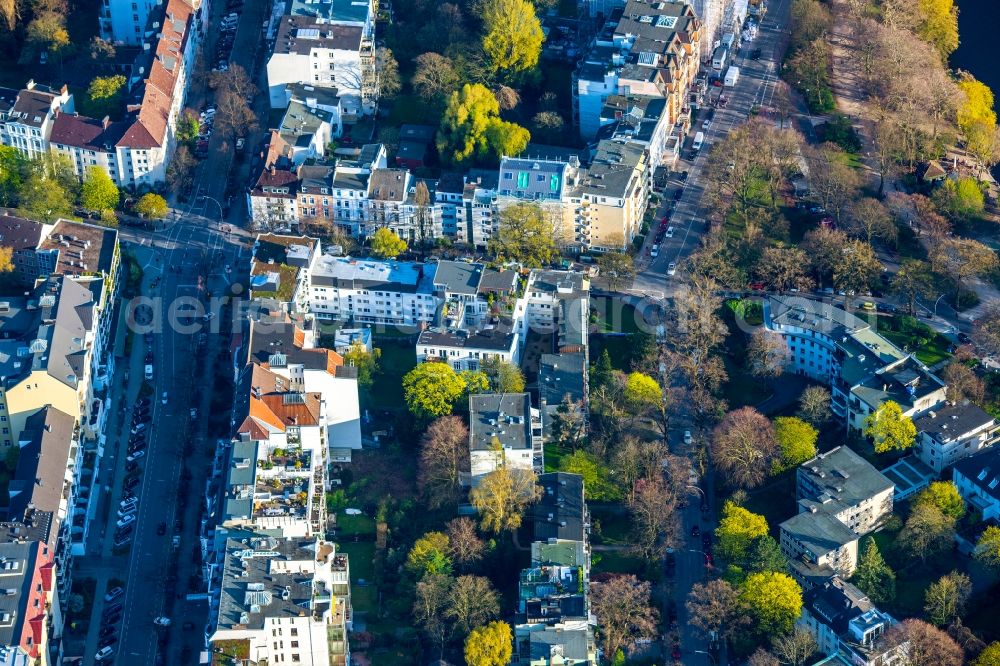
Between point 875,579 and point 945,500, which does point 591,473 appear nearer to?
point 875,579

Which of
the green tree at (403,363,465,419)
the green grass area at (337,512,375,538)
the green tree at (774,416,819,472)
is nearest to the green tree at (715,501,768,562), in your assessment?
the green tree at (774,416,819,472)

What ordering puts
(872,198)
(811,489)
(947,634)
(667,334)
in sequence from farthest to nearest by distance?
1. (872,198)
2. (667,334)
3. (811,489)
4. (947,634)

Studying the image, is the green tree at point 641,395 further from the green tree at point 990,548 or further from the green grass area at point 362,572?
the green tree at point 990,548

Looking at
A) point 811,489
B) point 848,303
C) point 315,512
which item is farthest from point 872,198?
point 315,512

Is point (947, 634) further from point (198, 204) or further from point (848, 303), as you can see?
point (198, 204)

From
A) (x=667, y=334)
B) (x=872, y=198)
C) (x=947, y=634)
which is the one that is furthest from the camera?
(x=872, y=198)

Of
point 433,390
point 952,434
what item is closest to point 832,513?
point 952,434

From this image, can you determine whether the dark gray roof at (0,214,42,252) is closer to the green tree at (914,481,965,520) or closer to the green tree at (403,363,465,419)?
the green tree at (403,363,465,419)

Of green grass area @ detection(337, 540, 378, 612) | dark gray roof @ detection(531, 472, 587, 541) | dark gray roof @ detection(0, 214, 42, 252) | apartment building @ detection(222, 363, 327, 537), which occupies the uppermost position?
dark gray roof @ detection(0, 214, 42, 252)
